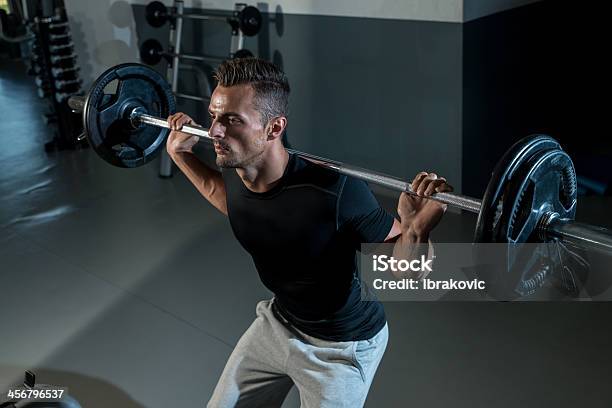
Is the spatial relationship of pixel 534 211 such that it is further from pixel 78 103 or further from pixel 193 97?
pixel 193 97

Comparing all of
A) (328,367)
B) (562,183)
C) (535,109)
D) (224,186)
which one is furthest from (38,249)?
(562,183)

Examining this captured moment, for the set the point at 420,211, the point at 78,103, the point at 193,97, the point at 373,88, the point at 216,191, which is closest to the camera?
the point at 420,211

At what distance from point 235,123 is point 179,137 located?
1.46 feet

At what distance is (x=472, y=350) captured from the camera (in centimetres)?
250

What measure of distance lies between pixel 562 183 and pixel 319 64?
2.68 m

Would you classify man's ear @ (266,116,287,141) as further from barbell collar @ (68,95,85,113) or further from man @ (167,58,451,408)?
barbell collar @ (68,95,85,113)

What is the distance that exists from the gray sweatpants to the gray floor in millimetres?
648

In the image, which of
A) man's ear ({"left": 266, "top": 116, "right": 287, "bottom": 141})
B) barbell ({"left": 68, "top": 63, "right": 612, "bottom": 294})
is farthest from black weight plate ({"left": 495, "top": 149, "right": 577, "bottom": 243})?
man's ear ({"left": 266, "top": 116, "right": 287, "bottom": 141})

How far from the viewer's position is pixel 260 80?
1480 mm

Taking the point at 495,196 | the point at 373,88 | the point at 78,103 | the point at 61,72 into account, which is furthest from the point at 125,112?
the point at 61,72

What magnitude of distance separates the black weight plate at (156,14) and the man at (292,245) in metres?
2.84

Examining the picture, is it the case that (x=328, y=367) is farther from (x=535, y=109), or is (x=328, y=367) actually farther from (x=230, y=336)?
(x=535, y=109)

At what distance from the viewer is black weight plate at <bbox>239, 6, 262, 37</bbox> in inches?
152

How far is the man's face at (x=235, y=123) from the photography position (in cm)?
147
